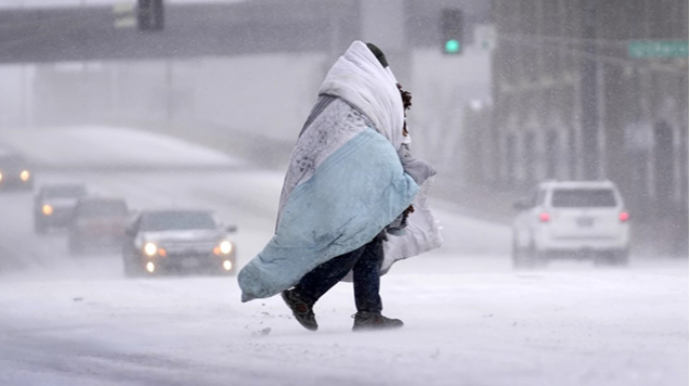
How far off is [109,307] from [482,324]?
2.98 m

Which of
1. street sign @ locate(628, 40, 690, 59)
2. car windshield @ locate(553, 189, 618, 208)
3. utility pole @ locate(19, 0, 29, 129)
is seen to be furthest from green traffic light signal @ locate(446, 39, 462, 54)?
utility pole @ locate(19, 0, 29, 129)

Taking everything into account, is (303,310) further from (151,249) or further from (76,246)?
(76,246)

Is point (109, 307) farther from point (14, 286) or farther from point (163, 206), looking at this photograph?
point (163, 206)

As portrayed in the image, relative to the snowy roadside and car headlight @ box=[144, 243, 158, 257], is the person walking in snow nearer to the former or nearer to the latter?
the snowy roadside

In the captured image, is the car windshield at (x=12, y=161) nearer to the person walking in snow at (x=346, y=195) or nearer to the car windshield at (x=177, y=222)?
the car windshield at (x=177, y=222)

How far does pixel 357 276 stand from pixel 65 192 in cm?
1055

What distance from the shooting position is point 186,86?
55.3ft

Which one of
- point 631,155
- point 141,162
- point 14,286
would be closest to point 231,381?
point 14,286

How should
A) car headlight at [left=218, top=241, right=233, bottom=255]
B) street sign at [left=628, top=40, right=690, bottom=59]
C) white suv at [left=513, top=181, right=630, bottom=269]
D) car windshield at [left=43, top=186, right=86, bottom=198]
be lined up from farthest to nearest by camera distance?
street sign at [left=628, top=40, right=690, bottom=59], white suv at [left=513, top=181, right=630, bottom=269], car windshield at [left=43, top=186, right=86, bottom=198], car headlight at [left=218, top=241, right=233, bottom=255]

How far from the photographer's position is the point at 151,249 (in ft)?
50.0

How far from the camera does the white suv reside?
17750mm

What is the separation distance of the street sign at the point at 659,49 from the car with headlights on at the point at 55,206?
8269mm

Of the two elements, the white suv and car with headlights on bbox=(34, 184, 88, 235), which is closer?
car with headlights on bbox=(34, 184, 88, 235)

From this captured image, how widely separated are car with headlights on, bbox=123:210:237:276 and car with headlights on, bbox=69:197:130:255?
0.62 feet
